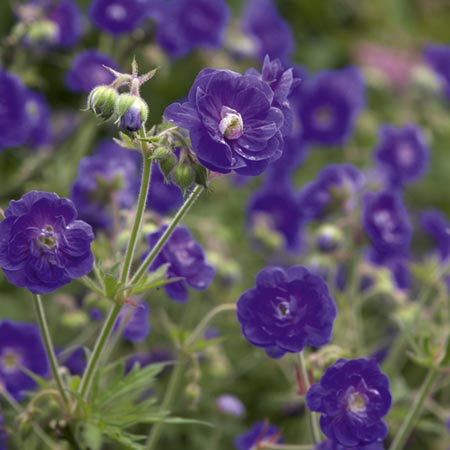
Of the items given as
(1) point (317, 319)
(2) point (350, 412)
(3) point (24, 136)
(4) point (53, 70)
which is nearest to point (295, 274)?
(1) point (317, 319)

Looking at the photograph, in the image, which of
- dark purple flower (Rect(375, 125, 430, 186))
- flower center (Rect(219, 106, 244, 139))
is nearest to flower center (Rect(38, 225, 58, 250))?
flower center (Rect(219, 106, 244, 139))

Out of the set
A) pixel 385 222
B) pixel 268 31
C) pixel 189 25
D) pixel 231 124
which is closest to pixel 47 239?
pixel 231 124

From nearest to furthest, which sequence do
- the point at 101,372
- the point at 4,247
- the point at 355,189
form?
1. the point at 4,247
2. the point at 101,372
3. the point at 355,189

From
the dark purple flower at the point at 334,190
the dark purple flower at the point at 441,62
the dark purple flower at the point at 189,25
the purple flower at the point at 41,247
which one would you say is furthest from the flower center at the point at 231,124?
the dark purple flower at the point at 441,62

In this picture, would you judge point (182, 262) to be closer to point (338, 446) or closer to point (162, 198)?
point (338, 446)

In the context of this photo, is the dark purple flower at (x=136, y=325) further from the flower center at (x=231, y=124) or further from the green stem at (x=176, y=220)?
the flower center at (x=231, y=124)

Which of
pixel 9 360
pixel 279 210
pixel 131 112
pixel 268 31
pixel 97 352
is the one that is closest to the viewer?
pixel 131 112

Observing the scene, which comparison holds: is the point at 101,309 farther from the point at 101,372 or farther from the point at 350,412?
the point at 350,412
